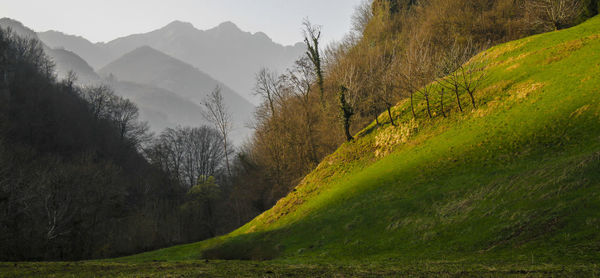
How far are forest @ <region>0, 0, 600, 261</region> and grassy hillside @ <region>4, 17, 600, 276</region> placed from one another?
4822mm

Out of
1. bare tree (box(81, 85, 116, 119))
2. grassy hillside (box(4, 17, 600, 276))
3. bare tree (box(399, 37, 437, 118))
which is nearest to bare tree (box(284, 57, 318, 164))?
grassy hillside (box(4, 17, 600, 276))

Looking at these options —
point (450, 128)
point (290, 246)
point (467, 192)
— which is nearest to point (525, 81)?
point (450, 128)

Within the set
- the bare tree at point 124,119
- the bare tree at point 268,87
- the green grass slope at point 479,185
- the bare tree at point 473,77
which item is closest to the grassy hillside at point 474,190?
the green grass slope at point 479,185

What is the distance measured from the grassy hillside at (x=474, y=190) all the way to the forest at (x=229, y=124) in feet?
15.8

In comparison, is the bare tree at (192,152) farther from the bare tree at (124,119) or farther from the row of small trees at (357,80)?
the row of small trees at (357,80)

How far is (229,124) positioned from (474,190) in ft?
197

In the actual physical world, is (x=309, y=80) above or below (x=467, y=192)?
above

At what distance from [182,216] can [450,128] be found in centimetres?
6015

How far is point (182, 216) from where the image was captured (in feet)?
233

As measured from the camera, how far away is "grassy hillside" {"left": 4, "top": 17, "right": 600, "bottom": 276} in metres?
13.4

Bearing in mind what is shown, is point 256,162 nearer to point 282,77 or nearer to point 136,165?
point 282,77

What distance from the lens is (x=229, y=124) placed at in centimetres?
7331

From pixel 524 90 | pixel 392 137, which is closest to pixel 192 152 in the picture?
pixel 392 137

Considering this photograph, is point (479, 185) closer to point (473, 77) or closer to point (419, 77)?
point (473, 77)
